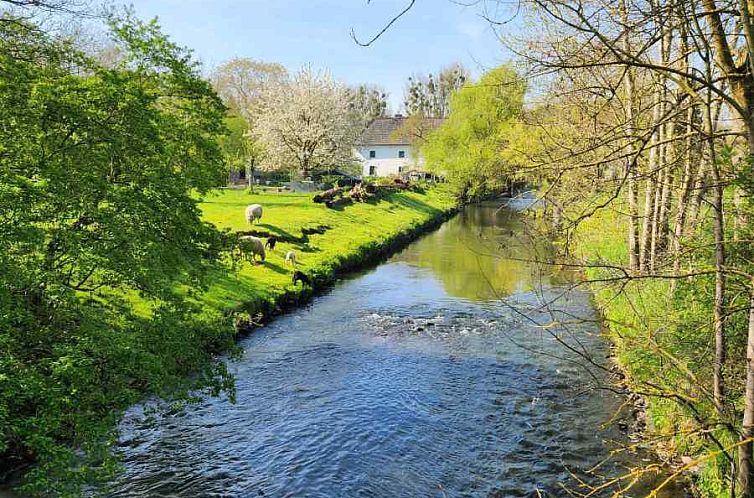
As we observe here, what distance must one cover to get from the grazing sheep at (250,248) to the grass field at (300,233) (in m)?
0.36

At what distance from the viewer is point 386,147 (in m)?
86.6

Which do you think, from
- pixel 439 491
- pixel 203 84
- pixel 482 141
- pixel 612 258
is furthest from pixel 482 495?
pixel 482 141

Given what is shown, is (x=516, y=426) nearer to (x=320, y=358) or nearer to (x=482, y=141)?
(x=320, y=358)

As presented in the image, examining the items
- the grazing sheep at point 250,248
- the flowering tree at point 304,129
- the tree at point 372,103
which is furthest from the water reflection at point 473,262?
the tree at point 372,103

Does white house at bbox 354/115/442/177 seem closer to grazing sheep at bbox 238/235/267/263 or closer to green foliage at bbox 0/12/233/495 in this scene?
grazing sheep at bbox 238/235/267/263

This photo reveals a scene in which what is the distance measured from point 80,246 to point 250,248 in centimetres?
1324

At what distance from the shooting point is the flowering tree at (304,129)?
48562mm

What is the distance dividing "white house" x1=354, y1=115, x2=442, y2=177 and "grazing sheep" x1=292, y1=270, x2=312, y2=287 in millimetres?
62696

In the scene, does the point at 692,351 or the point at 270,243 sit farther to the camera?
the point at 270,243

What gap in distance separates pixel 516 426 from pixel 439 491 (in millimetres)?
2739

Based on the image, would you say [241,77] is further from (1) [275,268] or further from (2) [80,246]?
(2) [80,246]

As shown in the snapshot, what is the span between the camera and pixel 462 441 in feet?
34.2

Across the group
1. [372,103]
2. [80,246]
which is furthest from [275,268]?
[372,103]

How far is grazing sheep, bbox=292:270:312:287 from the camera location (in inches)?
818
